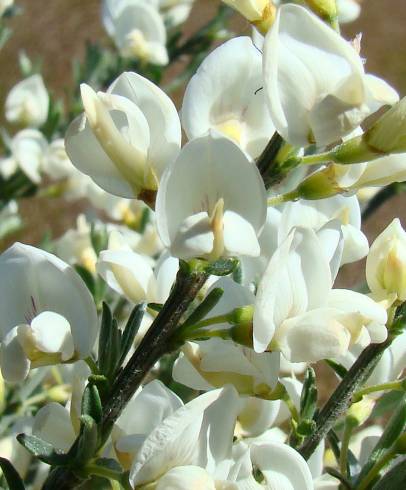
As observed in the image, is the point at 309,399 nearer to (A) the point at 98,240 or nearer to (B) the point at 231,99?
(B) the point at 231,99

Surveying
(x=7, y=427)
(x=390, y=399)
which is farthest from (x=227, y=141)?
(x=7, y=427)

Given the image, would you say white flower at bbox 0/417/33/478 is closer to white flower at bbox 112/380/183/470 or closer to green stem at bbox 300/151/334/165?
white flower at bbox 112/380/183/470

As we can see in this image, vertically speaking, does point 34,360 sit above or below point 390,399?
above

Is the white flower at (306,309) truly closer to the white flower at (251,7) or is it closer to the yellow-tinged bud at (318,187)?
the yellow-tinged bud at (318,187)

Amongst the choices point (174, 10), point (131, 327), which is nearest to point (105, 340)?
point (131, 327)

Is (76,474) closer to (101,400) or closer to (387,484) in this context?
(101,400)

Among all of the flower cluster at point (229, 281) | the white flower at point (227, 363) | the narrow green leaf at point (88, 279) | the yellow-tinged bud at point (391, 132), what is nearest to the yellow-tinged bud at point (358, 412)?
the flower cluster at point (229, 281)

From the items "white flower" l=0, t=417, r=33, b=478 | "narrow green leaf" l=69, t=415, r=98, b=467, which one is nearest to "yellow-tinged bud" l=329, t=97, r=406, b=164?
"narrow green leaf" l=69, t=415, r=98, b=467
